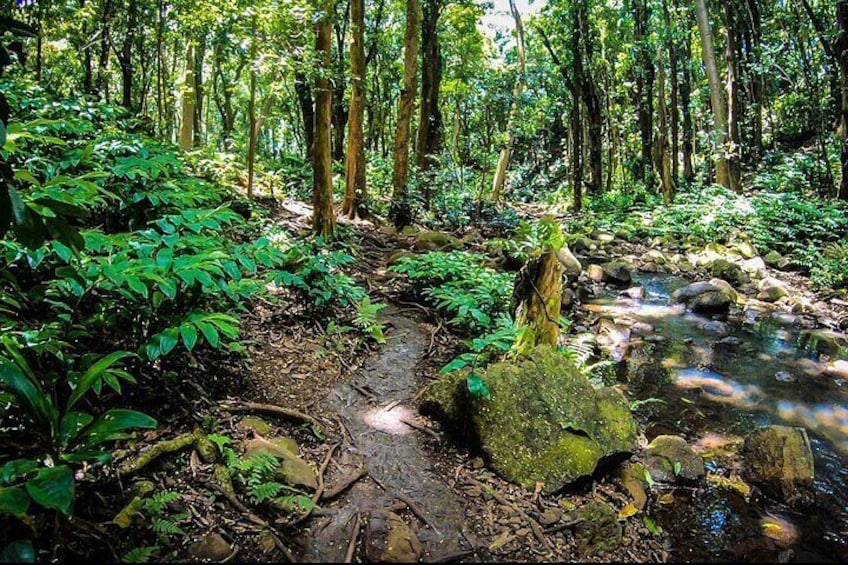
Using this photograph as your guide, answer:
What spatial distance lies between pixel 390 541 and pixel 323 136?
658 cm

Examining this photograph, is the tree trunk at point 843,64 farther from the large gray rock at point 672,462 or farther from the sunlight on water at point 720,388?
the large gray rock at point 672,462

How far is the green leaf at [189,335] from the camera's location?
2.71m

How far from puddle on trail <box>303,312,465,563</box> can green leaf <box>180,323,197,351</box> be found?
3.81 ft

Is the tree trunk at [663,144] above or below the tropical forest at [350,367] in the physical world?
above

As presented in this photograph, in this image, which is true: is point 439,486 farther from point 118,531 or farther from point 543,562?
point 118,531

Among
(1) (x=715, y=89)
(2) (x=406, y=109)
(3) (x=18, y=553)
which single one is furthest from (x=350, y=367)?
(1) (x=715, y=89)

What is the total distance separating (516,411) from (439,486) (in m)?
0.80

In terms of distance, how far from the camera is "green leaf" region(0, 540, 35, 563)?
163 centimetres

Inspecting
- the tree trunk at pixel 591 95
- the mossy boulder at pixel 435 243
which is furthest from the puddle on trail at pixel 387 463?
the tree trunk at pixel 591 95

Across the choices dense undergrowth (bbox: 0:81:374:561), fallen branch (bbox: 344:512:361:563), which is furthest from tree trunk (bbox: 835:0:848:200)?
fallen branch (bbox: 344:512:361:563)

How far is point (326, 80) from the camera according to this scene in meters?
7.50

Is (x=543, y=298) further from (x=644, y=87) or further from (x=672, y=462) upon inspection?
(x=644, y=87)

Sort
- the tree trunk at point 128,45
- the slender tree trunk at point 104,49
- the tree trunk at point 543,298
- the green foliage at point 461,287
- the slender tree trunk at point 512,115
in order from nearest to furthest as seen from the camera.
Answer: the tree trunk at point 543,298
the green foliage at point 461,287
the slender tree trunk at point 104,49
the tree trunk at point 128,45
the slender tree trunk at point 512,115

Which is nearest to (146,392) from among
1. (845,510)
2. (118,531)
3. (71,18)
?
(118,531)
